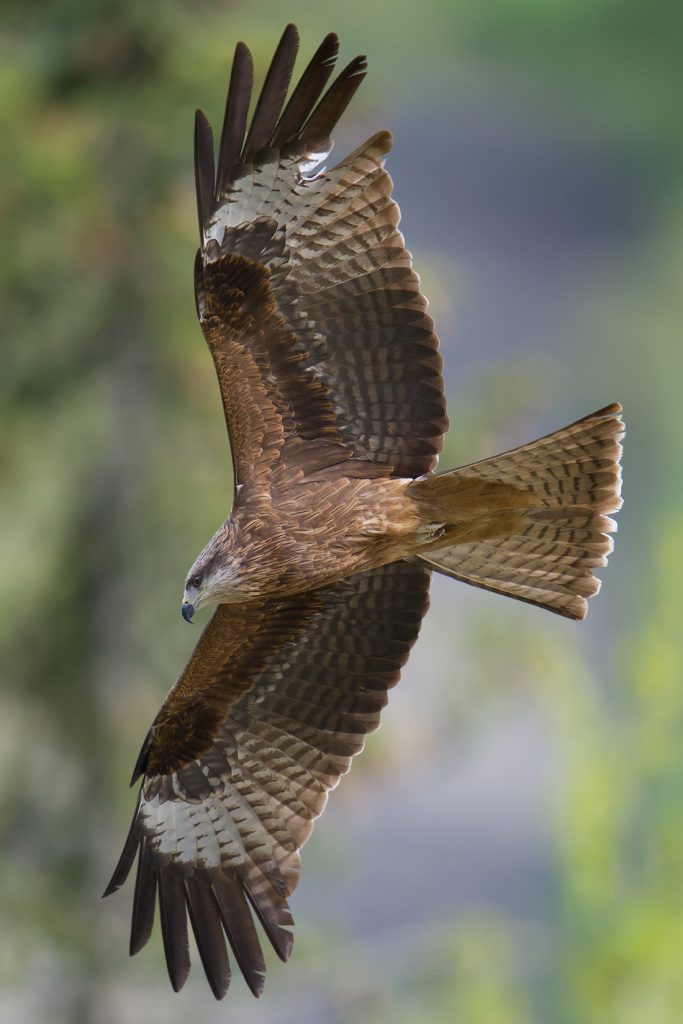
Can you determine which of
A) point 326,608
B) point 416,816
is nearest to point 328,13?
point 416,816

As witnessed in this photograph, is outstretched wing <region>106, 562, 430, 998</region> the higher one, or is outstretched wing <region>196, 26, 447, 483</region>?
outstretched wing <region>196, 26, 447, 483</region>

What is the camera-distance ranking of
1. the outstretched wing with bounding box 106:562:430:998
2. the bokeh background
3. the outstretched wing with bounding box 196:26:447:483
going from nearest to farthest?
the outstretched wing with bounding box 196:26:447:483 → the outstretched wing with bounding box 106:562:430:998 → the bokeh background

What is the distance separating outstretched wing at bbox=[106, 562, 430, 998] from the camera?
18.4ft

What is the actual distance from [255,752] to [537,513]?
143 centimetres

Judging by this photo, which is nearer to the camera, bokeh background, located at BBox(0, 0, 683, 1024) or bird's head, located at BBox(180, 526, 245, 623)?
bird's head, located at BBox(180, 526, 245, 623)

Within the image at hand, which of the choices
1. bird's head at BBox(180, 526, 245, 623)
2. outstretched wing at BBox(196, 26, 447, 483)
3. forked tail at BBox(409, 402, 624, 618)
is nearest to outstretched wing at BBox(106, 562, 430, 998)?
forked tail at BBox(409, 402, 624, 618)

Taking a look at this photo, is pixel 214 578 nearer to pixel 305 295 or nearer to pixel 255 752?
pixel 305 295

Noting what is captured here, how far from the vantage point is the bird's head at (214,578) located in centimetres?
494

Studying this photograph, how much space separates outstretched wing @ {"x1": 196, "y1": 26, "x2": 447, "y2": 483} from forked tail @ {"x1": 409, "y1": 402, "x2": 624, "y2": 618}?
0.25m

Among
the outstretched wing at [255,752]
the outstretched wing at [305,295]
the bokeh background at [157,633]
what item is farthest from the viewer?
the bokeh background at [157,633]

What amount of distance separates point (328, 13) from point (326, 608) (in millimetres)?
22249

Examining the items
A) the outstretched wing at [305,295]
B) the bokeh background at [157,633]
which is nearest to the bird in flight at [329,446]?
the outstretched wing at [305,295]

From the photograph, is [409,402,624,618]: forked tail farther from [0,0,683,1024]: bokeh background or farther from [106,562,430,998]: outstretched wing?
[0,0,683,1024]: bokeh background

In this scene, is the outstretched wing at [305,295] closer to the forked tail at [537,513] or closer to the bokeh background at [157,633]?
the forked tail at [537,513]
